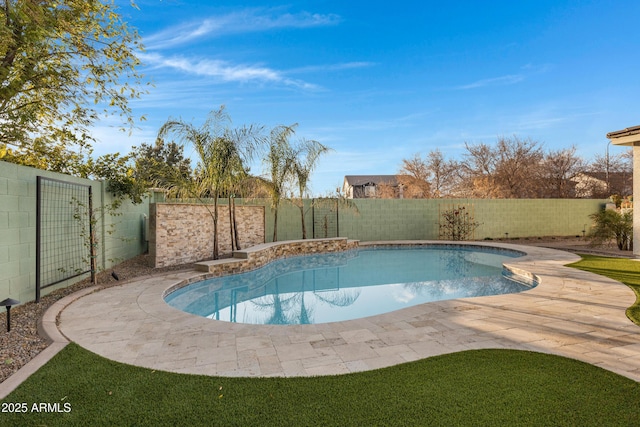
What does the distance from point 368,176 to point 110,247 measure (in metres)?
34.3

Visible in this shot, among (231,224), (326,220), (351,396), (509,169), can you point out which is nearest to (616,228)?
(326,220)

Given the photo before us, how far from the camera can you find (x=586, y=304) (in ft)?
16.3

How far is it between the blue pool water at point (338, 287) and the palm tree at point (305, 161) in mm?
2690

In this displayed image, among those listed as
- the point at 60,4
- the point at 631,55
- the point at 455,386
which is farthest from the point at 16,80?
the point at 631,55

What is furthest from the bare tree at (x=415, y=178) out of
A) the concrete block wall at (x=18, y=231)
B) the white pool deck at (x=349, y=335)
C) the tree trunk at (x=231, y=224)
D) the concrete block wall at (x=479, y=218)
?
the concrete block wall at (x=18, y=231)

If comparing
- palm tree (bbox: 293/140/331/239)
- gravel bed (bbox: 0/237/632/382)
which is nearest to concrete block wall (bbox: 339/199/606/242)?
palm tree (bbox: 293/140/331/239)

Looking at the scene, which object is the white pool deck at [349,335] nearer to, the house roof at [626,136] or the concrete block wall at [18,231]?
the concrete block wall at [18,231]

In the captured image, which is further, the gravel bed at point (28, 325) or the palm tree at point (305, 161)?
the palm tree at point (305, 161)

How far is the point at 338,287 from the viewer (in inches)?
310

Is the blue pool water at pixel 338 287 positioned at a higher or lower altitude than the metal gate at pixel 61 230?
lower

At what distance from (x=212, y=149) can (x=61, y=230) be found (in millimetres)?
3803

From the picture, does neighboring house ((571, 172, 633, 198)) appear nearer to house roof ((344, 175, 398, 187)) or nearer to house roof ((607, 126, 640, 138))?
house roof ((344, 175, 398, 187))

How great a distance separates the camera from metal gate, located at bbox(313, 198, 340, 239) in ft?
45.1

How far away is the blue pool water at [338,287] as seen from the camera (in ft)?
19.3
